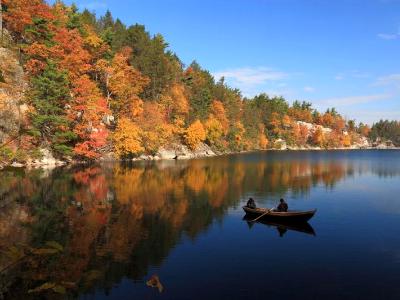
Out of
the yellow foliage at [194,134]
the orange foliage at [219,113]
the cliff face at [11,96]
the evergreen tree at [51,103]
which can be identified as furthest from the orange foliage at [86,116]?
the orange foliage at [219,113]

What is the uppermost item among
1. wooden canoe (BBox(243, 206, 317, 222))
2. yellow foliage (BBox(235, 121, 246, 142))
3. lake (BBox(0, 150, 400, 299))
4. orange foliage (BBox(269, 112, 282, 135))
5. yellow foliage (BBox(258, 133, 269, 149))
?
orange foliage (BBox(269, 112, 282, 135))

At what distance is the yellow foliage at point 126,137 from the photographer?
8100 centimetres

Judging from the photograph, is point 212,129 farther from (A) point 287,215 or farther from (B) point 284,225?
(A) point 287,215

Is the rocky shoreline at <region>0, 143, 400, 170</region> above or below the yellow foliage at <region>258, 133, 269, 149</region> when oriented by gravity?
below

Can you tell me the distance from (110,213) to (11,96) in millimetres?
42869

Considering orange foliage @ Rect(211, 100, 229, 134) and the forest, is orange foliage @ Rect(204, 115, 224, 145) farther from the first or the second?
orange foliage @ Rect(211, 100, 229, 134)

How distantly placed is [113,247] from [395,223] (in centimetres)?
2339

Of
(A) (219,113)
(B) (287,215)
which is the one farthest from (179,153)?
(B) (287,215)

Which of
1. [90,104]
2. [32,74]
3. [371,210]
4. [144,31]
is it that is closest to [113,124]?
[90,104]

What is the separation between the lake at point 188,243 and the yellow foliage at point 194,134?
5842 centimetres

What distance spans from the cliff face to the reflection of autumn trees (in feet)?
35.6

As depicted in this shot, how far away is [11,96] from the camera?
66.1m

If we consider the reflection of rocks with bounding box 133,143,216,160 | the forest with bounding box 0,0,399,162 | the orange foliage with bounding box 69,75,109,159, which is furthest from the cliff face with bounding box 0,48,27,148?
the reflection of rocks with bounding box 133,143,216,160

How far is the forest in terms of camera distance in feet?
218
